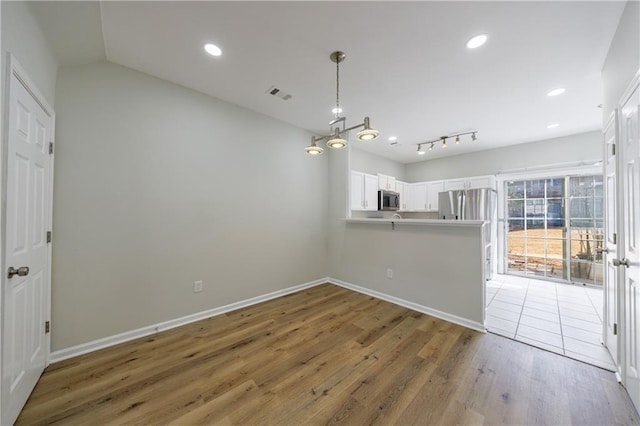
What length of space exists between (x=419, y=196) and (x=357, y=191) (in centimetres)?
240

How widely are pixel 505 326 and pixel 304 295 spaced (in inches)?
102

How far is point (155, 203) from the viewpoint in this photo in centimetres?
257

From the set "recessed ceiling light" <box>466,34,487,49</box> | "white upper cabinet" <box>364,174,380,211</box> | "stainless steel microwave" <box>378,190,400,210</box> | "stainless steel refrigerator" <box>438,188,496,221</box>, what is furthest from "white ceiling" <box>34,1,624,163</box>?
"stainless steel microwave" <box>378,190,400,210</box>

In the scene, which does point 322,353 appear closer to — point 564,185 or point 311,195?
point 311,195

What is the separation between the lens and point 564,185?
4441mm

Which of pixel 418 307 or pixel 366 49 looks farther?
pixel 418 307

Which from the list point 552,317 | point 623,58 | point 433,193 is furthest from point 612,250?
point 433,193

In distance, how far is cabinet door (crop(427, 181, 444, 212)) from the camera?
5.63m

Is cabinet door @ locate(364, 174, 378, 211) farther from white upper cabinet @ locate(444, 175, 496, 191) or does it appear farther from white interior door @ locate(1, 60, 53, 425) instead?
white interior door @ locate(1, 60, 53, 425)

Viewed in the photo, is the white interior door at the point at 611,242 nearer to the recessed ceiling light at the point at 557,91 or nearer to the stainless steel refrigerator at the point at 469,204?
the recessed ceiling light at the point at 557,91

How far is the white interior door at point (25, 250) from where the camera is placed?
1379mm

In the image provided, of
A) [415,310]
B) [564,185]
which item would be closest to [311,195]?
[415,310]

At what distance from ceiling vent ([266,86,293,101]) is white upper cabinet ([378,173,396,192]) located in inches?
107

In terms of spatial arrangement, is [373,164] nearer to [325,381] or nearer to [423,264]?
[423,264]
